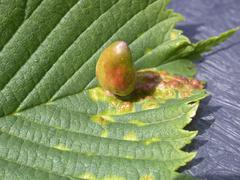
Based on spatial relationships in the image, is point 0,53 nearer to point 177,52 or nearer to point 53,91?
point 53,91

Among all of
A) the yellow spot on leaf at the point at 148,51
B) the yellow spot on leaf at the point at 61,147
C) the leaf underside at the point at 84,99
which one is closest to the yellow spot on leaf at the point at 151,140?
the leaf underside at the point at 84,99

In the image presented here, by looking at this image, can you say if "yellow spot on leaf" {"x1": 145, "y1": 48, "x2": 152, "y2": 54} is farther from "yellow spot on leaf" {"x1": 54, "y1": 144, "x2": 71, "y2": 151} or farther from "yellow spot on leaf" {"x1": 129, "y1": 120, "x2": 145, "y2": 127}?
"yellow spot on leaf" {"x1": 54, "y1": 144, "x2": 71, "y2": 151}

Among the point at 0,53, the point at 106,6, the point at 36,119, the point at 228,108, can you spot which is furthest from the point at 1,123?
the point at 228,108

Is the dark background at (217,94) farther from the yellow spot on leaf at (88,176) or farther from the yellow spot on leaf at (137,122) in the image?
the yellow spot on leaf at (88,176)

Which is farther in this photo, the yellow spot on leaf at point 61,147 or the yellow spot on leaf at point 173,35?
the yellow spot on leaf at point 173,35

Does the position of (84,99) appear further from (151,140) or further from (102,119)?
(151,140)

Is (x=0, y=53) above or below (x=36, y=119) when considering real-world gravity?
above

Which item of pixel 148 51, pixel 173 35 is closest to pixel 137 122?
pixel 148 51
